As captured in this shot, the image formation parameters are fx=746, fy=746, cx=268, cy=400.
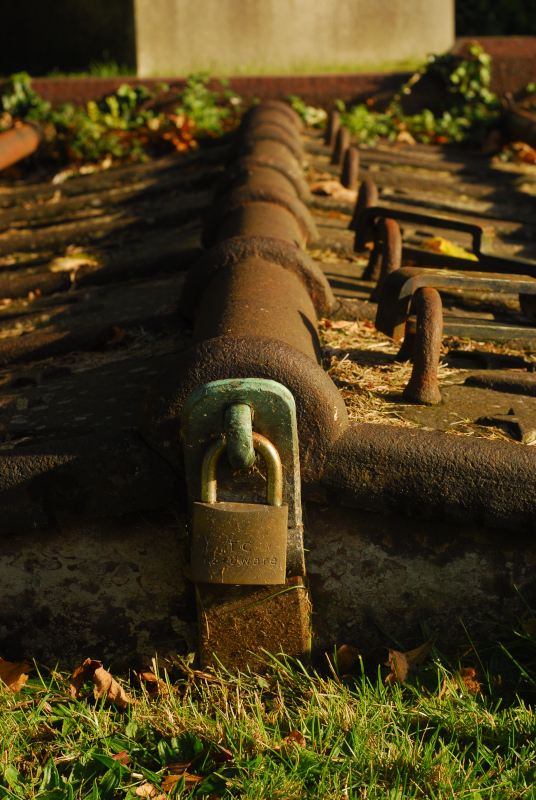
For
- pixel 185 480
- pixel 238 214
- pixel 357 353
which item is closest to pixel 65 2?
pixel 238 214

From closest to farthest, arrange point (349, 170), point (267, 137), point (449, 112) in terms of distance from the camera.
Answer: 1. point (349, 170)
2. point (267, 137)
3. point (449, 112)

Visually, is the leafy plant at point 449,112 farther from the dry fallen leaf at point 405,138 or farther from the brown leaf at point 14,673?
the brown leaf at point 14,673

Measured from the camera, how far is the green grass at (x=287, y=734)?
161 cm

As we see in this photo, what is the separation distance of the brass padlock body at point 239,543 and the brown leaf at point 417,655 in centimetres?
46

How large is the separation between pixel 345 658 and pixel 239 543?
0.51 meters

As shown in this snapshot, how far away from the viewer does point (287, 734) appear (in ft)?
5.73

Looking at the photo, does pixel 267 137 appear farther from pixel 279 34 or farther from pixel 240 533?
pixel 279 34

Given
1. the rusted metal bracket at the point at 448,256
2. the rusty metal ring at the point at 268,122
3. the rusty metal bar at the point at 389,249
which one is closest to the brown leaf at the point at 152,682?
the rusty metal bar at the point at 389,249

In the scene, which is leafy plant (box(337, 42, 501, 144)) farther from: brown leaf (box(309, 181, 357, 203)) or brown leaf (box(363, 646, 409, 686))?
brown leaf (box(363, 646, 409, 686))

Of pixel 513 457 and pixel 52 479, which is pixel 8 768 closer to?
pixel 52 479

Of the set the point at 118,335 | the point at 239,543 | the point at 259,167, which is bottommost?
the point at 239,543

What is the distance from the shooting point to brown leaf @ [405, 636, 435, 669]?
1.89 m

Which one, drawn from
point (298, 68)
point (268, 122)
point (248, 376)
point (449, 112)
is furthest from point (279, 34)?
point (248, 376)

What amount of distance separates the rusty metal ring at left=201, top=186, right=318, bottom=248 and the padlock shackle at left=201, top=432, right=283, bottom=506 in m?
1.75
